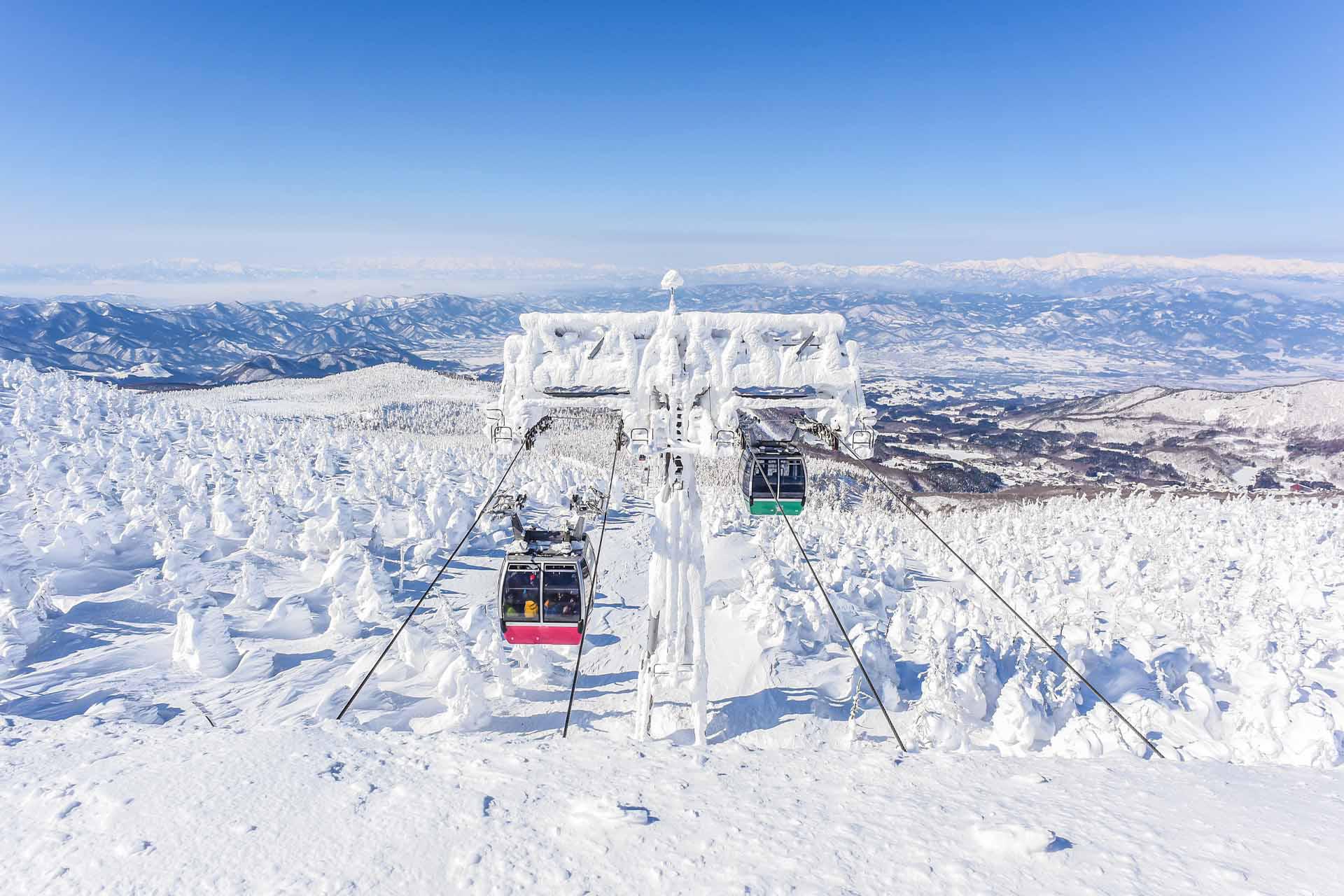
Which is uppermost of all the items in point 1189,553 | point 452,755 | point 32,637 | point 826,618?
A: point 452,755

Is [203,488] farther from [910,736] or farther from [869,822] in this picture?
[869,822]

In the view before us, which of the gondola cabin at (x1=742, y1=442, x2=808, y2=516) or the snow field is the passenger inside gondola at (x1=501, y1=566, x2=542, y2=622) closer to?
the snow field

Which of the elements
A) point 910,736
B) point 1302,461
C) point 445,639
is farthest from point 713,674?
point 1302,461

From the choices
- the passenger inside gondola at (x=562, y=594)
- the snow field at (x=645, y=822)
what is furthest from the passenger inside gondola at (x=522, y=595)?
the snow field at (x=645, y=822)

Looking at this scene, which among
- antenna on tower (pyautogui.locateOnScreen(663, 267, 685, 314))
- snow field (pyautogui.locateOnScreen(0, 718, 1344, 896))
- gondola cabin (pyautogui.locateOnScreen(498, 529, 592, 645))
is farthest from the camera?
gondola cabin (pyautogui.locateOnScreen(498, 529, 592, 645))

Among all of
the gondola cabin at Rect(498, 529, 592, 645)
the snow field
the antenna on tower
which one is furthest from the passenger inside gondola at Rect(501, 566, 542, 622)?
the antenna on tower
